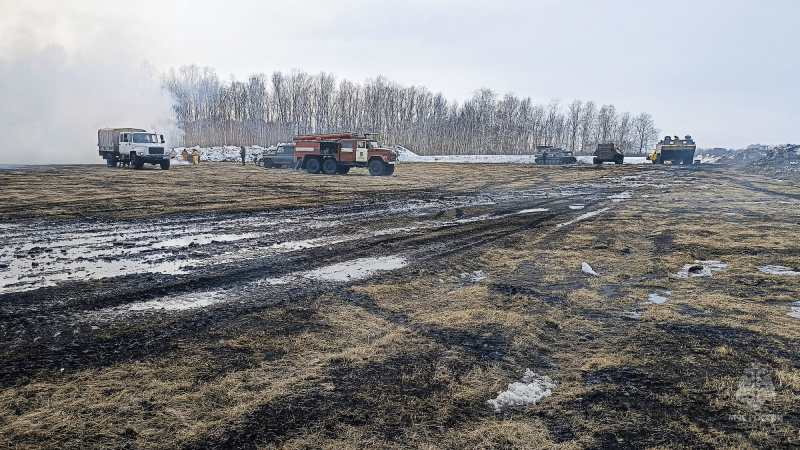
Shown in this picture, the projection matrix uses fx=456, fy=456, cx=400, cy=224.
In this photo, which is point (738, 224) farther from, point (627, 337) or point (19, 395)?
point (19, 395)

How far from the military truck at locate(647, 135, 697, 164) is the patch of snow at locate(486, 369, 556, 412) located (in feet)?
154

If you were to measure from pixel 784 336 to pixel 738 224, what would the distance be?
7420 mm

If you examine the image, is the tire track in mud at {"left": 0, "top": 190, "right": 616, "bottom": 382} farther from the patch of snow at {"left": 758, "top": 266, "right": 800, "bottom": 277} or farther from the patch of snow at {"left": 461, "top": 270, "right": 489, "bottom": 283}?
the patch of snow at {"left": 758, "top": 266, "right": 800, "bottom": 277}

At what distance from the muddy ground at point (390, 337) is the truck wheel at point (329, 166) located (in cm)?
1872

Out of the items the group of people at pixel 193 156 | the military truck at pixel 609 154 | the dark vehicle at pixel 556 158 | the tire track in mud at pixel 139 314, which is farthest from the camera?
the dark vehicle at pixel 556 158

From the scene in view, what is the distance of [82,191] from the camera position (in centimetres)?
1477

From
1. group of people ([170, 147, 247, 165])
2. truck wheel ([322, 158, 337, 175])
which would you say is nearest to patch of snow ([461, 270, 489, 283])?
truck wheel ([322, 158, 337, 175])

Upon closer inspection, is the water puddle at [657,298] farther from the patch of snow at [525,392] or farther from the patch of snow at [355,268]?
the patch of snow at [355,268]

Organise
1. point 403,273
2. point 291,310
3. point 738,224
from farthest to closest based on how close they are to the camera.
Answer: point 738,224, point 403,273, point 291,310

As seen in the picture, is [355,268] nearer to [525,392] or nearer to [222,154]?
[525,392]

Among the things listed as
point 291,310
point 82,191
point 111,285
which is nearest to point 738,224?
point 291,310

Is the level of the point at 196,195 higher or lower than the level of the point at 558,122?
lower

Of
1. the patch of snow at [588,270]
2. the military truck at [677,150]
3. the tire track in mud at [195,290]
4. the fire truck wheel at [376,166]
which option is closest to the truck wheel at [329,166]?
the fire truck wheel at [376,166]

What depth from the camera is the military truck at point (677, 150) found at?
A: 4212cm
